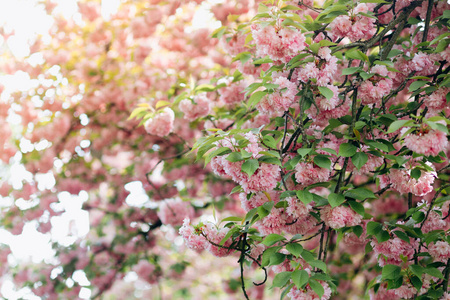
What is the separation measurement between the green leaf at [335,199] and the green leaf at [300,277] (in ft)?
0.82

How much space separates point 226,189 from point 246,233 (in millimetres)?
2179

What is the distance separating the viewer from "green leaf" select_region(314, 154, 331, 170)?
1.36 metres

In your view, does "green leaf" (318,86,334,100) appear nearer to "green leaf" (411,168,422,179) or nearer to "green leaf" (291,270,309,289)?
"green leaf" (411,168,422,179)

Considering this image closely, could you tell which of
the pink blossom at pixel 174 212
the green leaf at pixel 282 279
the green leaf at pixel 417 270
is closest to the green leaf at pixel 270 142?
the green leaf at pixel 282 279

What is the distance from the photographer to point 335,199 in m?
1.38

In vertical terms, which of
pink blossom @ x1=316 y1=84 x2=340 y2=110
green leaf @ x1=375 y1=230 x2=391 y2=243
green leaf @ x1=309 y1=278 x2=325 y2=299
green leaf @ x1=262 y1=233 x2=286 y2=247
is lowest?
green leaf @ x1=309 y1=278 x2=325 y2=299

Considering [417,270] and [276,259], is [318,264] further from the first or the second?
[417,270]

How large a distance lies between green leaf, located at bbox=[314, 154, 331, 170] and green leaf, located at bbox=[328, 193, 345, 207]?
0.34 feet

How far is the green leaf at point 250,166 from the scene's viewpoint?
1258 millimetres

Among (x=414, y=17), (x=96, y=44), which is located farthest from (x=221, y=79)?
(x=96, y=44)

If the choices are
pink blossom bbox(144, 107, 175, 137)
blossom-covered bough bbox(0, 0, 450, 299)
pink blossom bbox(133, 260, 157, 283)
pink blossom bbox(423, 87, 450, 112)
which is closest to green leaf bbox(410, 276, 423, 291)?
blossom-covered bough bbox(0, 0, 450, 299)

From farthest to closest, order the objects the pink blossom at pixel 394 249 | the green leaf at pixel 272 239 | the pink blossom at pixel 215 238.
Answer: the pink blossom at pixel 215 238 < the pink blossom at pixel 394 249 < the green leaf at pixel 272 239

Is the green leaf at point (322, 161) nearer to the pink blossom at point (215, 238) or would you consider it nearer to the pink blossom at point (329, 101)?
the pink blossom at point (329, 101)

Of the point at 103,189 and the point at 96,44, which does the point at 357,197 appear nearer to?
the point at 96,44
